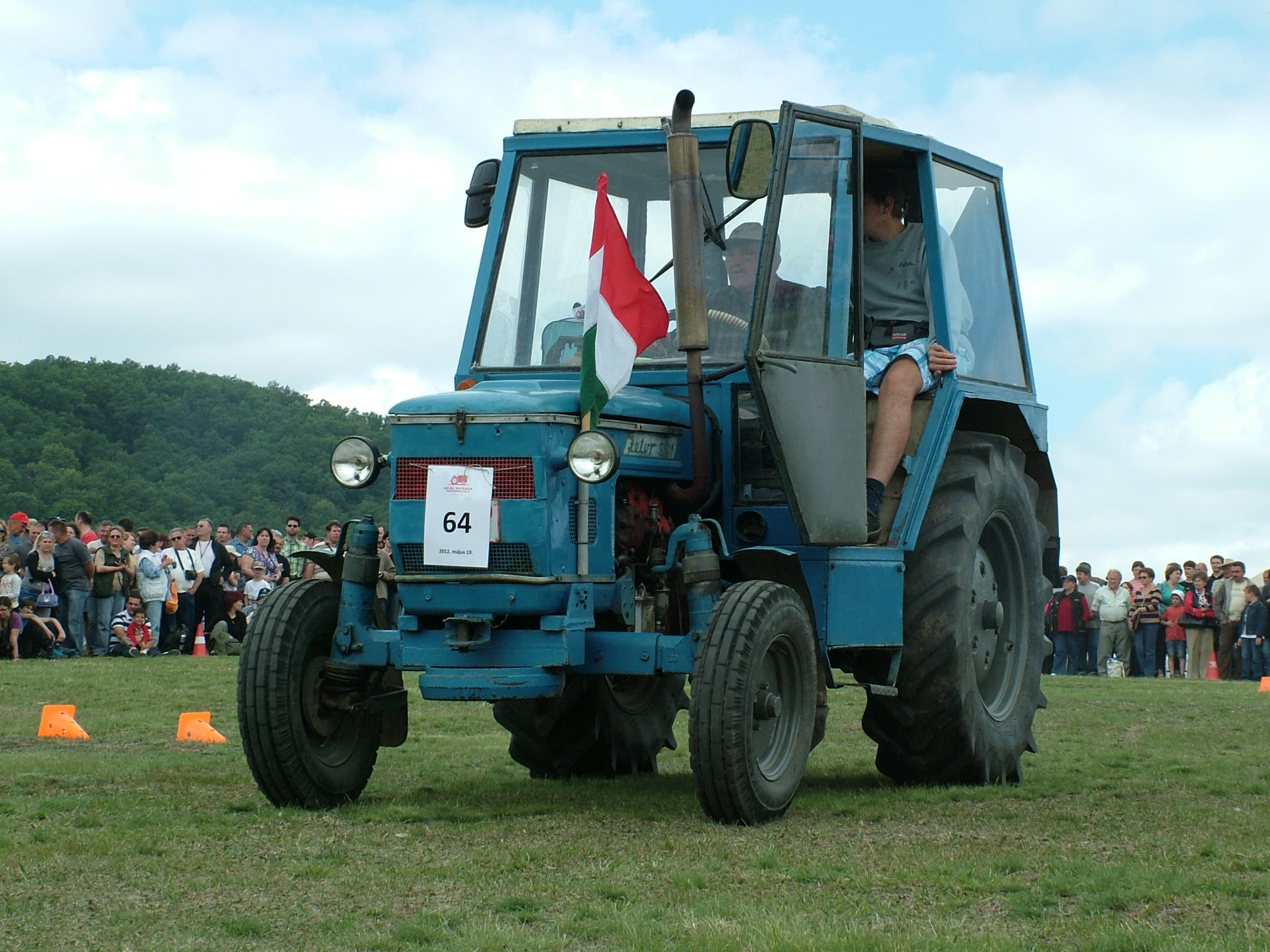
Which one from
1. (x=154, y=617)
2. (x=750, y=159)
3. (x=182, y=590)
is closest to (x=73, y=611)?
(x=154, y=617)

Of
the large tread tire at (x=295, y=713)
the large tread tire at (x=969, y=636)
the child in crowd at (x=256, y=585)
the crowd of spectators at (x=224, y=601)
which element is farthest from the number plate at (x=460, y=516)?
the child in crowd at (x=256, y=585)

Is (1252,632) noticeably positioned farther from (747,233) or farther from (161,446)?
(161,446)

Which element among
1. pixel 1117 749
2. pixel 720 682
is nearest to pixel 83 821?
pixel 720 682

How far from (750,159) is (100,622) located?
15.3 meters

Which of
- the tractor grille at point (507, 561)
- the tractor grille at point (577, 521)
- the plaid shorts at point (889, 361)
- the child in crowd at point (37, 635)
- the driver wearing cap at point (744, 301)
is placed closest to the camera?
the tractor grille at point (507, 561)

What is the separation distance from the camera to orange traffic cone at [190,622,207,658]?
21328mm

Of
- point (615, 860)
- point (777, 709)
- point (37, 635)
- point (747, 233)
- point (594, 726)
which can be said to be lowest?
point (615, 860)

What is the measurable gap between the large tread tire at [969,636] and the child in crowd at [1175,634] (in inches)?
604

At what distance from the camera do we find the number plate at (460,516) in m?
6.95

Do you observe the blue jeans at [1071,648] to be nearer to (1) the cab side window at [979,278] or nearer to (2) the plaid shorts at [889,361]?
(1) the cab side window at [979,278]

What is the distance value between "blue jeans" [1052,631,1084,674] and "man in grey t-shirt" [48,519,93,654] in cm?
1320

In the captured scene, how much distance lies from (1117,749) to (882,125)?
4.39 metres

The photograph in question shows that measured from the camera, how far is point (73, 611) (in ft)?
66.1

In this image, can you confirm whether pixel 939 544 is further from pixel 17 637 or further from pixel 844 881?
pixel 17 637
